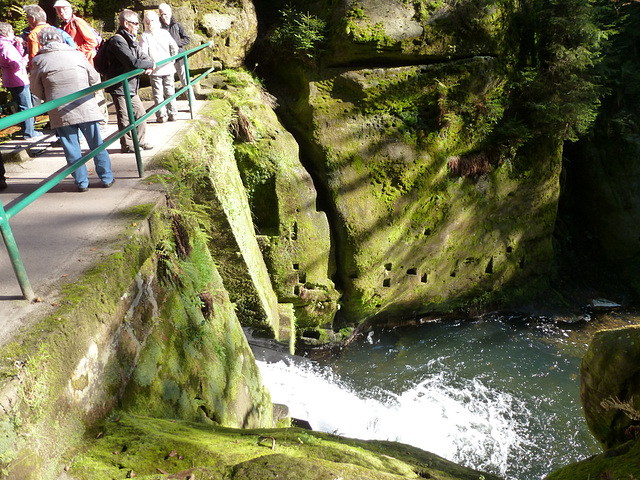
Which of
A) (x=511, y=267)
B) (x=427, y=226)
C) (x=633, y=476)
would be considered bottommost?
(x=511, y=267)

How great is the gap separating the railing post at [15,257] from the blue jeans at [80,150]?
1.83 m

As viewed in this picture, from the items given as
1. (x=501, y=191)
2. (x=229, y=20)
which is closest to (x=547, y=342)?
(x=501, y=191)

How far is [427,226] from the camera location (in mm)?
9578

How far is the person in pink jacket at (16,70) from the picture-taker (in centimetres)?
621

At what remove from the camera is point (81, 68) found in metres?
4.14

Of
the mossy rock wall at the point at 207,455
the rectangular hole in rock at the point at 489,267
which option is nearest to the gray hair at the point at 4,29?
the mossy rock wall at the point at 207,455

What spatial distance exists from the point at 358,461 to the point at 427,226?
714 cm

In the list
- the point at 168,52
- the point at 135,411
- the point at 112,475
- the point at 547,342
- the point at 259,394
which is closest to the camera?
the point at 112,475

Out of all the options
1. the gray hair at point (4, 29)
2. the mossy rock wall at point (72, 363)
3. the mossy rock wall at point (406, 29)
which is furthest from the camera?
the mossy rock wall at point (406, 29)

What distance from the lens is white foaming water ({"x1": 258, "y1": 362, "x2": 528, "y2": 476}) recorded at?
726cm

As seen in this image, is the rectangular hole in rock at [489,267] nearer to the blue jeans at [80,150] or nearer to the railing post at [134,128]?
the railing post at [134,128]

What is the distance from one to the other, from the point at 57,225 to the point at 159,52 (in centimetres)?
A: 398

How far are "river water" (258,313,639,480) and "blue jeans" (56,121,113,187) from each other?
4.66 m

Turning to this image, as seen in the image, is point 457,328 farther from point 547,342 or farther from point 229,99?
point 229,99
